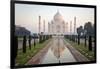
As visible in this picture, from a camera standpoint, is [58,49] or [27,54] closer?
[27,54]


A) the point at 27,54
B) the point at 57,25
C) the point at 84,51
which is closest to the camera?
the point at 27,54

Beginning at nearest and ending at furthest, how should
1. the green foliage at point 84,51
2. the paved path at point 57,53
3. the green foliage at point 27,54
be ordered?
the green foliage at point 27,54 → the paved path at point 57,53 → the green foliage at point 84,51

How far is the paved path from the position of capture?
2.08m

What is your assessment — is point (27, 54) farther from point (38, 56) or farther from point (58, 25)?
point (58, 25)

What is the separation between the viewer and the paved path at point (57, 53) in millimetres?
2080

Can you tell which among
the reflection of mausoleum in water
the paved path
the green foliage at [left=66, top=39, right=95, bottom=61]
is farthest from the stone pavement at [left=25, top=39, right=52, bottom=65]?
the green foliage at [left=66, top=39, right=95, bottom=61]

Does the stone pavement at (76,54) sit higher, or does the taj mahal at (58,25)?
the taj mahal at (58,25)

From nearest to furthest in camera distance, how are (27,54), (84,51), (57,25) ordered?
(27,54) < (57,25) < (84,51)

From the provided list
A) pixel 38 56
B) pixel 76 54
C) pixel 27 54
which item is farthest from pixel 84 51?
pixel 27 54

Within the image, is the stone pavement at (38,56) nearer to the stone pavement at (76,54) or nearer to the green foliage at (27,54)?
the green foliage at (27,54)

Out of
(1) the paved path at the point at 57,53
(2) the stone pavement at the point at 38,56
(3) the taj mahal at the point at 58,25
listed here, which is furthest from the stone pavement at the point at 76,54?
(2) the stone pavement at the point at 38,56

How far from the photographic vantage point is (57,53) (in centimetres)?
214
